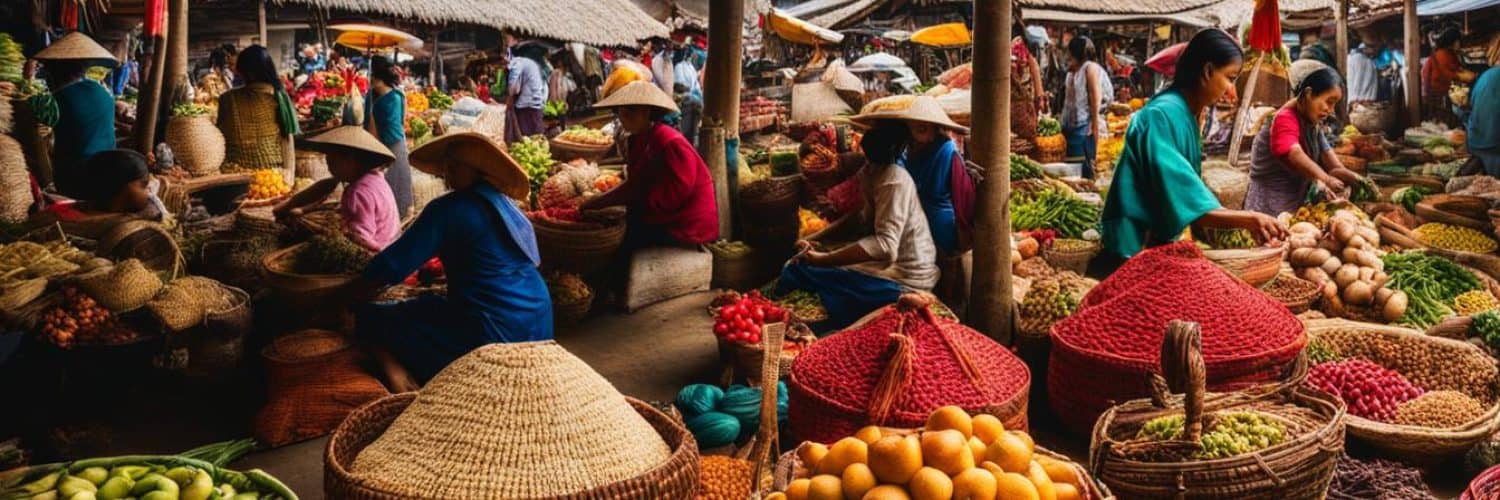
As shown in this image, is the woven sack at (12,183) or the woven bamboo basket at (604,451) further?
the woven sack at (12,183)

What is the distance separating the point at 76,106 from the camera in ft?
22.2

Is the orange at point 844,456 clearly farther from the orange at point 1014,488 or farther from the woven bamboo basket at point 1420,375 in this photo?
the woven bamboo basket at point 1420,375

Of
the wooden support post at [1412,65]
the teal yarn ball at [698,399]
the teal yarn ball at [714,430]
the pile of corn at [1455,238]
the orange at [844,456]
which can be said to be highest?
the wooden support post at [1412,65]

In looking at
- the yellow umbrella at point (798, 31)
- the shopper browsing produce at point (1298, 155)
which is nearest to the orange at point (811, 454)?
the shopper browsing produce at point (1298, 155)

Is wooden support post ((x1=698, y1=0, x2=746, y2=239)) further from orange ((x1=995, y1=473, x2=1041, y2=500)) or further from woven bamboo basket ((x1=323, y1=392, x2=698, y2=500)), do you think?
orange ((x1=995, y1=473, x2=1041, y2=500))

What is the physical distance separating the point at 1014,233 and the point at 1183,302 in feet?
10.8

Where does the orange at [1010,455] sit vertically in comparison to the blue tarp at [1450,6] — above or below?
below

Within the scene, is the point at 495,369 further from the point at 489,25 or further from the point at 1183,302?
the point at 489,25

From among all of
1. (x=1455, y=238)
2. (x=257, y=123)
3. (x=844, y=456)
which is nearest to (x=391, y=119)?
(x=257, y=123)

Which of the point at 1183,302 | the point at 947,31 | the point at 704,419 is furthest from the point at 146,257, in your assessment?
the point at 947,31

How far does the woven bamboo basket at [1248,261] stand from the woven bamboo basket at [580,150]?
7.03m

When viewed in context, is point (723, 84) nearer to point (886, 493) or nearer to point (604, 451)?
point (604, 451)

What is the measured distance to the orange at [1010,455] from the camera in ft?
7.35

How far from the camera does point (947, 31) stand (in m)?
17.1
